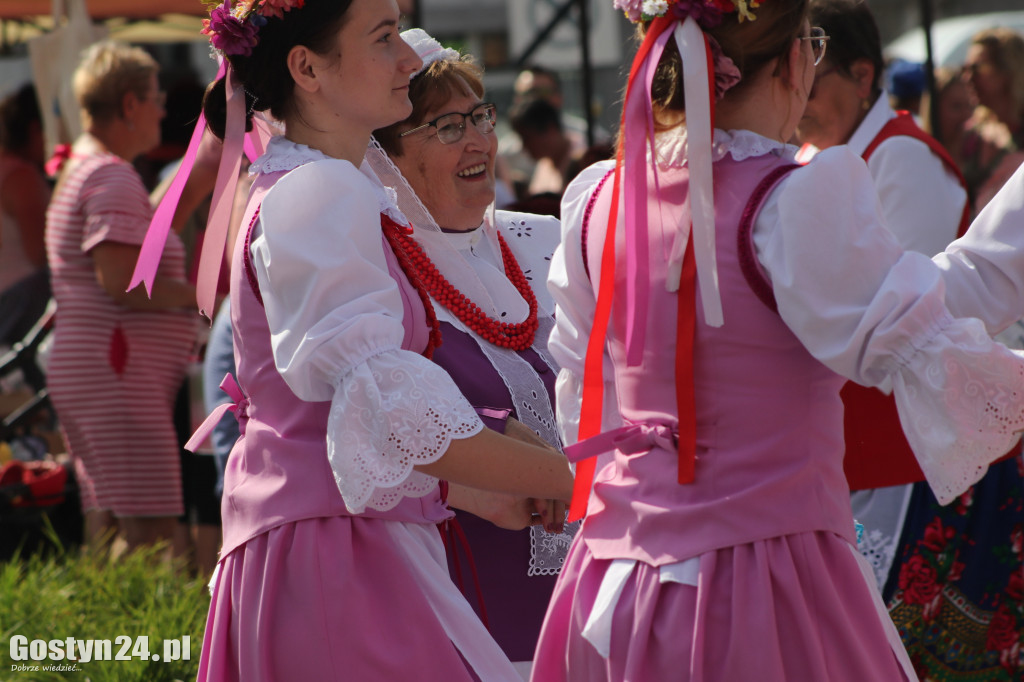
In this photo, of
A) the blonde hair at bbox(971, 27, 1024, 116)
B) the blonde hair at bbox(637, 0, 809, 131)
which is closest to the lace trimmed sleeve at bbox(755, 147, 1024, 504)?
the blonde hair at bbox(637, 0, 809, 131)

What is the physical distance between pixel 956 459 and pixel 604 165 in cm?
74

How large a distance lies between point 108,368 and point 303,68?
9.74ft

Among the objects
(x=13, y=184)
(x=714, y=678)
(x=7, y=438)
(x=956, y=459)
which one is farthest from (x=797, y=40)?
(x=13, y=184)

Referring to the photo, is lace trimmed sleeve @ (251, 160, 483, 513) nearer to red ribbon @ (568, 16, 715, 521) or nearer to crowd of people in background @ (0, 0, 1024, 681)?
crowd of people in background @ (0, 0, 1024, 681)

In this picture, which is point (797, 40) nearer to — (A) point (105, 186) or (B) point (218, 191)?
(B) point (218, 191)

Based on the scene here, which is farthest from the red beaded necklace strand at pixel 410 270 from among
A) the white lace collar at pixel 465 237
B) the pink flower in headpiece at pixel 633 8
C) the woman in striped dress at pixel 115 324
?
the woman in striped dress at pixel 115 324

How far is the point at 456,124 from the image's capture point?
2.92m

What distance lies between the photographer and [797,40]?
1.86m

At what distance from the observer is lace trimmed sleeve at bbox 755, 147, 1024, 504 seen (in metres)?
1.64

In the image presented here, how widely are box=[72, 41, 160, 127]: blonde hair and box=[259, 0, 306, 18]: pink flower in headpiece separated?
300 centimetres

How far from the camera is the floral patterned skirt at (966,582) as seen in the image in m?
3.13

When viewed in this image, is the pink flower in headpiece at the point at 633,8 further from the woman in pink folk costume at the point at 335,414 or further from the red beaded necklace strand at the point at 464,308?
the red beaded necklace strand at the point at 464,308

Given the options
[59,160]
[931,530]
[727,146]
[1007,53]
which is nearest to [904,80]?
[1007,53]

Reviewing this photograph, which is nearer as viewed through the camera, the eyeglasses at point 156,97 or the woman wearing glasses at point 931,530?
the woman wearing glasses at point 931,530
